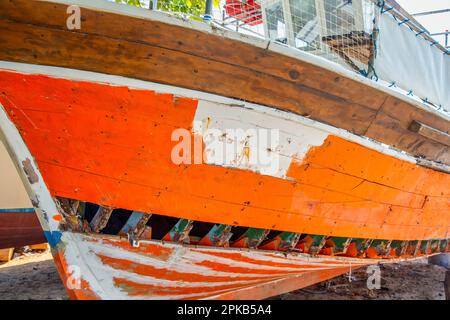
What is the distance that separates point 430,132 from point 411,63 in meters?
0.69

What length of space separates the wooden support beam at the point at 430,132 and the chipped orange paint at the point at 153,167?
45 centimetres

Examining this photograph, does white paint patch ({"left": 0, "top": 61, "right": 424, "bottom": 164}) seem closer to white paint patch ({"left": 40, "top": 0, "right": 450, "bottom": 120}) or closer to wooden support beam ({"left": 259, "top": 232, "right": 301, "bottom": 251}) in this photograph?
white paint patch ({"left": 40, "top": 0, "right": 450, "bottom": 120})

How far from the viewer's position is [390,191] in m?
3.18

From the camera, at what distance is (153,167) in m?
2.27

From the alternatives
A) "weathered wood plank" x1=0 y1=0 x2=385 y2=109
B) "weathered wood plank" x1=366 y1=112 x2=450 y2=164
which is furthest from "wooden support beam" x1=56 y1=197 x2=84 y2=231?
"weathered wood plank" x1=366 y1=112 x2=450 y2=164

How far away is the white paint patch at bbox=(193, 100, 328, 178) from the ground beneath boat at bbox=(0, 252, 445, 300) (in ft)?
8.70

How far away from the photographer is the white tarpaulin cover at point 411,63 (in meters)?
3.09

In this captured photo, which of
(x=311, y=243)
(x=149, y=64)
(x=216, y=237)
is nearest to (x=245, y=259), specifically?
(x=216, y=237)

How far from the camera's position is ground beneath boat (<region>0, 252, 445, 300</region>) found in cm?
457

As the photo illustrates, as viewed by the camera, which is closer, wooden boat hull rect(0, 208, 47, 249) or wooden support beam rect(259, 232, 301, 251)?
wooden support beam rect(259, 232, 301, 251)

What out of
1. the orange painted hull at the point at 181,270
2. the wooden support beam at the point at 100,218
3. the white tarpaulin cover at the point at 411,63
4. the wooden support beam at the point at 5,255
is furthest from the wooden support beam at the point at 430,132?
the wooden support beam at the point at 5,255

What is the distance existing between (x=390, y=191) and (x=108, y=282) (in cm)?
243

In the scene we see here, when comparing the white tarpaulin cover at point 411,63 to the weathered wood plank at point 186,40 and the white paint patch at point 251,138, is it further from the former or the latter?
the white paint patch at point 251,138
